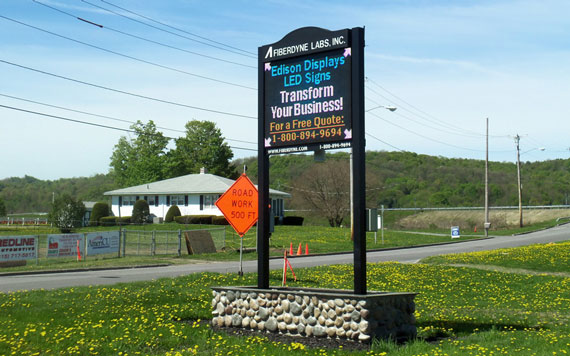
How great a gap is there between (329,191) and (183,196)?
23.7 meters

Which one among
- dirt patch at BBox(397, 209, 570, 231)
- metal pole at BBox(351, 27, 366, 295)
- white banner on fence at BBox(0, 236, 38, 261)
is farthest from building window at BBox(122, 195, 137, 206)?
metal pole at BBox(351, 27, 366, 295)

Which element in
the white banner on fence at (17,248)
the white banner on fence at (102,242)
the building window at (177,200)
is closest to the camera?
the white banner on fence at (17,248)

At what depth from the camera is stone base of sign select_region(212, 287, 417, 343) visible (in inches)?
386

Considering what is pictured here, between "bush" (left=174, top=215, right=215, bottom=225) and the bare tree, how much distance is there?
26.2m

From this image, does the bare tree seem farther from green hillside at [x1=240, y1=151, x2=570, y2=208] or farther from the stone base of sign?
the stone base of sign

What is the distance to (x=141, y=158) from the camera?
101562 millimetres

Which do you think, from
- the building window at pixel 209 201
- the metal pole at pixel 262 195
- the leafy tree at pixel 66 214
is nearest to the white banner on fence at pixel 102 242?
the leafy tree at pixel 66 214

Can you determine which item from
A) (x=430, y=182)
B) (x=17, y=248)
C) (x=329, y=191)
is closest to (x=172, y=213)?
(x=329, y=191)

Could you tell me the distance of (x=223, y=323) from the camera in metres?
11.6

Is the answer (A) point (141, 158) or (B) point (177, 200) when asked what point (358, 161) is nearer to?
(B) point (177, 200)

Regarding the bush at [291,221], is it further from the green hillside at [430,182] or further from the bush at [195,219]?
the green hillside at [430,182]

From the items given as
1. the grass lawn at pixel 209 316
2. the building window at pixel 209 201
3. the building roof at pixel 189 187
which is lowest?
the grass lawn at pixel 209 316

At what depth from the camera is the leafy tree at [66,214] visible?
55.0 m

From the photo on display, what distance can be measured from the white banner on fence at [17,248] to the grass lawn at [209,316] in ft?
44.0
